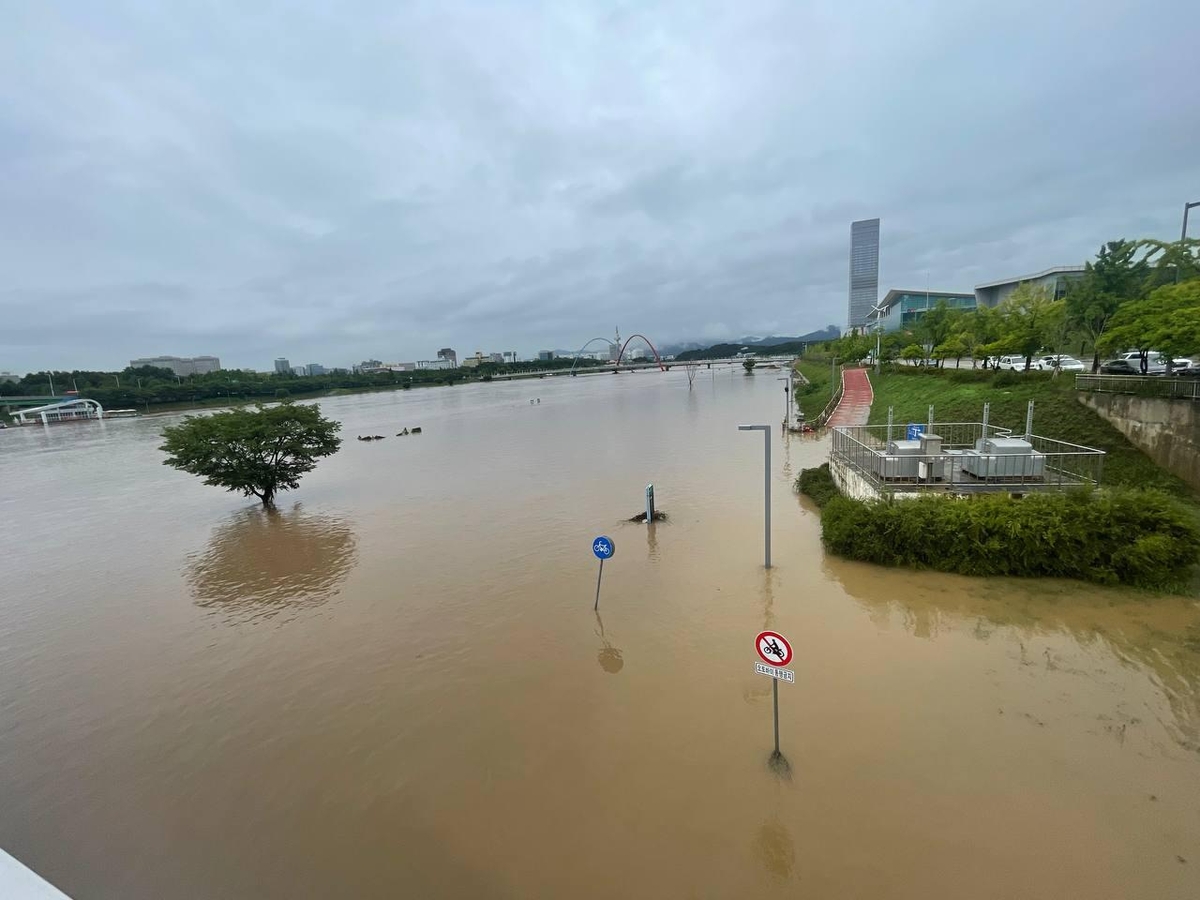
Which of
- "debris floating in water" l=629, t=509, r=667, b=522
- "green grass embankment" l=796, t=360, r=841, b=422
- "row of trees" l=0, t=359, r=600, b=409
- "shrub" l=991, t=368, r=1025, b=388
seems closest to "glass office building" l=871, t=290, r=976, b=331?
"green grass embankment" l=796, t=360, r=841, b=422

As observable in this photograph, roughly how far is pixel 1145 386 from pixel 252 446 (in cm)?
2885

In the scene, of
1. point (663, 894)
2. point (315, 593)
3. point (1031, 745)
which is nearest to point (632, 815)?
point (663, 894)

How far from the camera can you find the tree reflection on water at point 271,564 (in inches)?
493

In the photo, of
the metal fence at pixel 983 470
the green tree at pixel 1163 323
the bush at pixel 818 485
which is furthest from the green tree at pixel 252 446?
the green tree at pixel 1163 323

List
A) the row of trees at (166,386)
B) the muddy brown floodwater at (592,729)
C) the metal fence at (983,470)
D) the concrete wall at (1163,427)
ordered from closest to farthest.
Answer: the muddy brown floodwater at (592,729) < the metal fence at (983,470) < the concrete wall at (1163,427) < the row of trees at (166,386)

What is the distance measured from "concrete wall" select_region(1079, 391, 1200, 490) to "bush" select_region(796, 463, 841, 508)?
26.3 ft

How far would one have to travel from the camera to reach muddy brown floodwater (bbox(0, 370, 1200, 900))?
5.30 metres

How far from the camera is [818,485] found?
1712cm

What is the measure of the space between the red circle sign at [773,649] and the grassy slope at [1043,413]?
11.6m

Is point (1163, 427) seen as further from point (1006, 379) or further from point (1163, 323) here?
point (1006, 379)

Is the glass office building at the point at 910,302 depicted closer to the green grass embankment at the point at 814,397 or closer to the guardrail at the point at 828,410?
the green grass embankment at the point at 814,397

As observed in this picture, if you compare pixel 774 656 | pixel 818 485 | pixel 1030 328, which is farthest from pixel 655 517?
pixel 1030 328

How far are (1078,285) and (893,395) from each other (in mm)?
11655

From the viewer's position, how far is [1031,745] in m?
6.35
